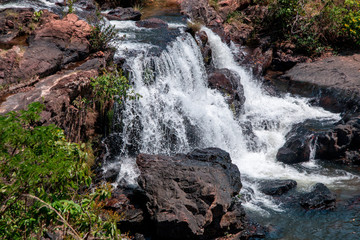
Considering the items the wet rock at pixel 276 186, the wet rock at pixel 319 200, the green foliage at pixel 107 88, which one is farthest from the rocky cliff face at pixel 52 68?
the wet rock at pixel 319 200

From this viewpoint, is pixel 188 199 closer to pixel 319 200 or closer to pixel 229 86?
pixel 319 200

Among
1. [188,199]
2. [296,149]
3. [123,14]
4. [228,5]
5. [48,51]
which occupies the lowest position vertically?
[296,149]

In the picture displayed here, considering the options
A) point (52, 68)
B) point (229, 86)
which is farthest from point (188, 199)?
point (229, 86)

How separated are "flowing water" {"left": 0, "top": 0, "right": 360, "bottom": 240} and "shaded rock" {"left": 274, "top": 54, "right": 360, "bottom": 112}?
0.51m

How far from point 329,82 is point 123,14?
817 centimetres

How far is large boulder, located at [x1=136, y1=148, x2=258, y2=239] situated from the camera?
589 centimetres

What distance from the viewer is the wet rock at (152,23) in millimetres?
12766

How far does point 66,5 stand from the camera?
39.6 ft

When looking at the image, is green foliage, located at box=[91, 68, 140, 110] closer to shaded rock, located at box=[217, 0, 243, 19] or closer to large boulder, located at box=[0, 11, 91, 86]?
large boulder, located at box=[0, 11, 91, 86]

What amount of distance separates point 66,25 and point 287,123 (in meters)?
7.36

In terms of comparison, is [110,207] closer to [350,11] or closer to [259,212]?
[259,212]

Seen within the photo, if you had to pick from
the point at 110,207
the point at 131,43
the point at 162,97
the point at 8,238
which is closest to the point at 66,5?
the point at 131,43

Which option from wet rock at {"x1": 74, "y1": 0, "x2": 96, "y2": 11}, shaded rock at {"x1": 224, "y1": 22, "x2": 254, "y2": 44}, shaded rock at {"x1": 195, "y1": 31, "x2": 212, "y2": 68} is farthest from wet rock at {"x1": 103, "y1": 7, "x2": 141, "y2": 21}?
shaded rock at {"x1": 224, "y1": 22, "x2": 254, "y2": 44}

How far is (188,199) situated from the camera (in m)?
6.19
